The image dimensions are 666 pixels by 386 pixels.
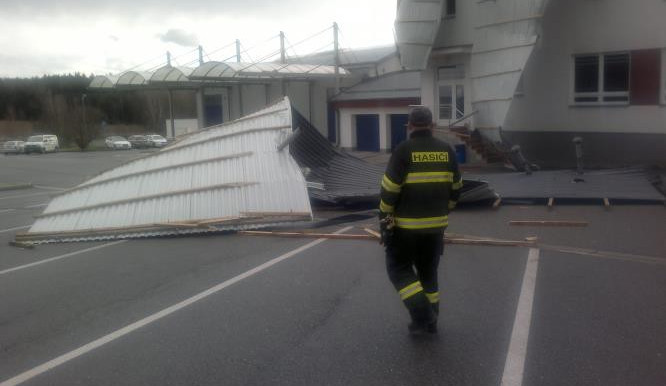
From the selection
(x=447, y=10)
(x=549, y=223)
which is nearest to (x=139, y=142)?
(x=447, y=10)

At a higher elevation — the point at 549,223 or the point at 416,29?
the point at 416,29

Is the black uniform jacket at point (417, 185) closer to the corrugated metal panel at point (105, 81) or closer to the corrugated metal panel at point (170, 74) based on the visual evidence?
the corrugated metal panel at point (170, 74)

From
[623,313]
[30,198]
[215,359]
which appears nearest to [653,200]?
[623,313]

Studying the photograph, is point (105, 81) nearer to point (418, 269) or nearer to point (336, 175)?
point (336, 175)

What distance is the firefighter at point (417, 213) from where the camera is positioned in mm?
5504

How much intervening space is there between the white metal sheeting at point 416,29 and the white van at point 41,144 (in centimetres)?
4270

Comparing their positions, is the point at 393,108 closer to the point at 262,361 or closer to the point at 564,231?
the point at 564,231

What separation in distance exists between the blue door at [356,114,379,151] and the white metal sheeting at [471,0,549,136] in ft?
40.6

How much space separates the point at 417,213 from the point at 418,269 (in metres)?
0.53

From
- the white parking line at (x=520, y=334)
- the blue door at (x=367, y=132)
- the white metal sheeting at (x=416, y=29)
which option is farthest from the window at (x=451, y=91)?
the white parking line at (x=520, y=334)

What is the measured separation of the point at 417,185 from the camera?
555cm

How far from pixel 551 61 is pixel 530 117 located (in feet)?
6.45

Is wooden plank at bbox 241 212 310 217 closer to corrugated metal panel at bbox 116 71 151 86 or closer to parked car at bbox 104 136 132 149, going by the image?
corrugated metal panel at bbox 116 71 151 86

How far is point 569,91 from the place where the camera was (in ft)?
69.1
